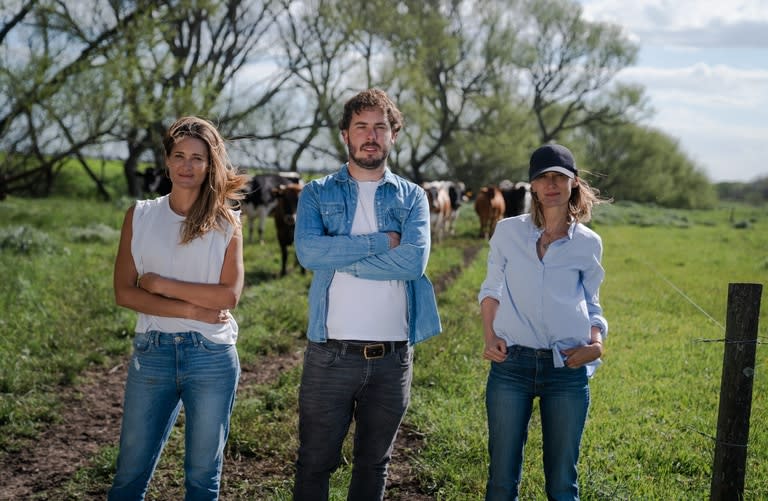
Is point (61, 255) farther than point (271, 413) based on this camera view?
Yes

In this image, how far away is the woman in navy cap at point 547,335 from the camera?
3.32 meters

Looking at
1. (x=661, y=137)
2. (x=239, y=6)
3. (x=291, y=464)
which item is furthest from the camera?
(x=661, y=137)

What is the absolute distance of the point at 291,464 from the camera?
16.3 feet

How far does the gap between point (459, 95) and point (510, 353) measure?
37.5 m

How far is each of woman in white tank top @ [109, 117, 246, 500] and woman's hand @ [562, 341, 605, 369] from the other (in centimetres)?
147

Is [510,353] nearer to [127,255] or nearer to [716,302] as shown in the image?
[127,255]

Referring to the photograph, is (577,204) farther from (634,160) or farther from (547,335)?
(634,160)

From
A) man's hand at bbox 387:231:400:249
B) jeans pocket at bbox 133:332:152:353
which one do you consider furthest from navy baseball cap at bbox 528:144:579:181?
jeans pocket at bbox 133:332:152:353

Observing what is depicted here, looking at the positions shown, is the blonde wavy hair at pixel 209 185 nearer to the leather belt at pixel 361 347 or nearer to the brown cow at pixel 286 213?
the leather belt at pixel 361 347

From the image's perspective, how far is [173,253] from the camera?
337cm

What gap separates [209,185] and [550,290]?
5.30 ft

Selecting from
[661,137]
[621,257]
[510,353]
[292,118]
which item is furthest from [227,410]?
[661,137]

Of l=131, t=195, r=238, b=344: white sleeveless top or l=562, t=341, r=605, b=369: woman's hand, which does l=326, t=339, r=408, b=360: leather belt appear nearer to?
l=131, t=195, r=238, b=344: white sleeveless top

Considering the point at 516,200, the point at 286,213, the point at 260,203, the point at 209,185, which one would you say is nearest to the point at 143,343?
the point at 209,185
